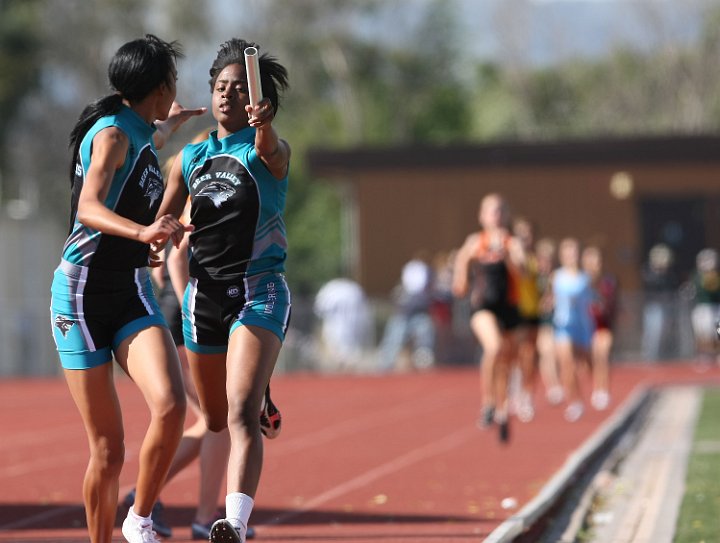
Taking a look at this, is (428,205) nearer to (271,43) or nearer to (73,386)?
(73,386)

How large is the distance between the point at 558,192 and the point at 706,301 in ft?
17.7

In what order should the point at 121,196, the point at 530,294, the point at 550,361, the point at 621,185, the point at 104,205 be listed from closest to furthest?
the point at 104,205 → the point at 121,196 → the point at 530,294 → the point at 550,361 → the point at 621,185

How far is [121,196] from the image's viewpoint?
21.0 feet

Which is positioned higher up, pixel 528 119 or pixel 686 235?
pixel 528 119

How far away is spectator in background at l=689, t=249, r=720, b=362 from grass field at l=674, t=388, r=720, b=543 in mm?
12569

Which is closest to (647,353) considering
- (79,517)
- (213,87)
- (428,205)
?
(428,205)

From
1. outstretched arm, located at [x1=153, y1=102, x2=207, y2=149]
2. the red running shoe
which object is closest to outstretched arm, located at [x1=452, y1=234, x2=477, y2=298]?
outstretched arm, located at [x1=153, y1=102, x2=207, y2=149]

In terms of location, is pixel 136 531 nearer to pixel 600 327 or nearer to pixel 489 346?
pixel 489 346

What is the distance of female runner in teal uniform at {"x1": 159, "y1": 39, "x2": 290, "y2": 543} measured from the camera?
22.3ft

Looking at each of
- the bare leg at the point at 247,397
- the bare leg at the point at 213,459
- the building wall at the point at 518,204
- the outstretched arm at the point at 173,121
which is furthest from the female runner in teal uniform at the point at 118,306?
the building wall at the point at 518,204

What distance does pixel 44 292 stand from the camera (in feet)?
105

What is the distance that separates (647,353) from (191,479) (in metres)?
20.4

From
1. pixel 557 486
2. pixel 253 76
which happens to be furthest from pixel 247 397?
pixel 557 486

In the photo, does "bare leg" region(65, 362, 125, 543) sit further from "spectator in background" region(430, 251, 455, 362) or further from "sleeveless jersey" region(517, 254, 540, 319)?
"spectator in background" region(430, 251, 455, 362)
